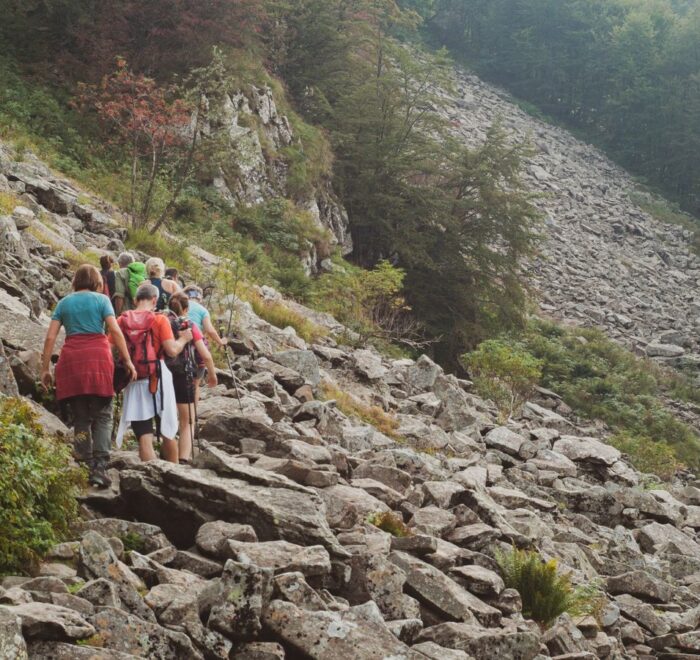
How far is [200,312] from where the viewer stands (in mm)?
7691

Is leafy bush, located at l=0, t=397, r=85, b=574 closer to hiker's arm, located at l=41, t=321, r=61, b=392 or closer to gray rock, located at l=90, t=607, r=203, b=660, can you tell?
gray rock, located at l=90, t=607, r=203, b=660

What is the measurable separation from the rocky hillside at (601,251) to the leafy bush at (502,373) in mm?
8090

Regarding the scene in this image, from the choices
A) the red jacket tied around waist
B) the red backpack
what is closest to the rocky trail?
the red jacket tied around waist

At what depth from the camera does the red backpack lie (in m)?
6.27

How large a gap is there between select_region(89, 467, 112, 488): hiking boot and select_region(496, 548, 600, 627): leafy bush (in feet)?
10.9

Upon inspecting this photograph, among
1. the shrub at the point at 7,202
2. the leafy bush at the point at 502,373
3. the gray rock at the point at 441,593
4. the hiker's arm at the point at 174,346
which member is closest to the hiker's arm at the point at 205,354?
the hiker's arm at the point at 174,346

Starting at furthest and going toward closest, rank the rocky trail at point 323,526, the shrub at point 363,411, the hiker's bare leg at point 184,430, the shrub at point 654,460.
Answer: the shrub at point 654,460 < the shrub at point 363,411 < the hiker's bare leg at point 184,430 < the rocky trail at point 323,526

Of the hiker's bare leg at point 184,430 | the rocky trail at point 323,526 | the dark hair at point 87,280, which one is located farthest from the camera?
the hiker's bare leg at point 184,430

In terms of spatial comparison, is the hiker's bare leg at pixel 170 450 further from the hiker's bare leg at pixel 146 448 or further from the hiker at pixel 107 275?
the hiker at pixel 107 275

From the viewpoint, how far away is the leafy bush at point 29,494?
4.00 m

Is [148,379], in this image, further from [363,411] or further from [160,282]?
[363,411]

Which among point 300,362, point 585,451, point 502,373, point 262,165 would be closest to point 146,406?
point 300,362

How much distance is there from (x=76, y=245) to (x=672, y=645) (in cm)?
1043

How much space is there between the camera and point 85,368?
5.85 m
